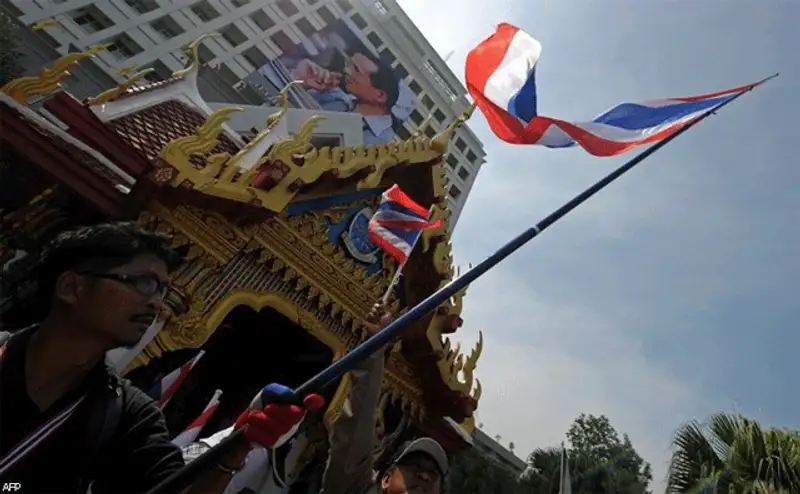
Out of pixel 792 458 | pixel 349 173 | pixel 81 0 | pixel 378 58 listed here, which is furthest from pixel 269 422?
pixel 378 58

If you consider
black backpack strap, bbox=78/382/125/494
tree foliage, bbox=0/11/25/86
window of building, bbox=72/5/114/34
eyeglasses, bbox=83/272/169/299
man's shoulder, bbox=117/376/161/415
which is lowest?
black backpack strap, bbox=78/382/125/494

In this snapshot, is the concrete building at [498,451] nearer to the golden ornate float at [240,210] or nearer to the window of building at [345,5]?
the golden ornate float at [240,210]

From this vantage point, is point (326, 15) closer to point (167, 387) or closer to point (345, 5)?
point (345, 5)

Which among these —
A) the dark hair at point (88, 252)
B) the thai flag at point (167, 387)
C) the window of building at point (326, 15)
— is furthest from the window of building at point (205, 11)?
the dark hair at point (88, 252)

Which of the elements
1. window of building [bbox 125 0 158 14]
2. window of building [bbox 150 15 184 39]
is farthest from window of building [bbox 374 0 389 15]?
window of building [bbox 125 0 158 14]

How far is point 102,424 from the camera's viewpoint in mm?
2209

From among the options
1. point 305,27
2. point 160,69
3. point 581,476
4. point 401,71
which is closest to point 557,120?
point 581,476

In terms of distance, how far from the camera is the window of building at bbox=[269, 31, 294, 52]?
41781 mm

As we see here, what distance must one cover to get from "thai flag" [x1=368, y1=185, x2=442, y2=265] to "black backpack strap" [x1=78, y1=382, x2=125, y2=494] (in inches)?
167

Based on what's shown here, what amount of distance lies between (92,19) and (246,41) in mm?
10059

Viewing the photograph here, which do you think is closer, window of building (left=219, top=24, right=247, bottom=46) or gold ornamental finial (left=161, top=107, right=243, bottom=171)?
gold ornamental finial (left=161, top=107, right=243, bottom=171)

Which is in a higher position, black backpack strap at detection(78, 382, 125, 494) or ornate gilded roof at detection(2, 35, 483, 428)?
ornate gilded roof at detection(2, 35, 483, 428)

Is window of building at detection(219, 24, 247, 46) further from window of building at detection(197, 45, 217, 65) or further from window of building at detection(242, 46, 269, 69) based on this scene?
window of building at detection(197, 45, 217, 65)

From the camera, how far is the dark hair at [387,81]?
45406 mm
